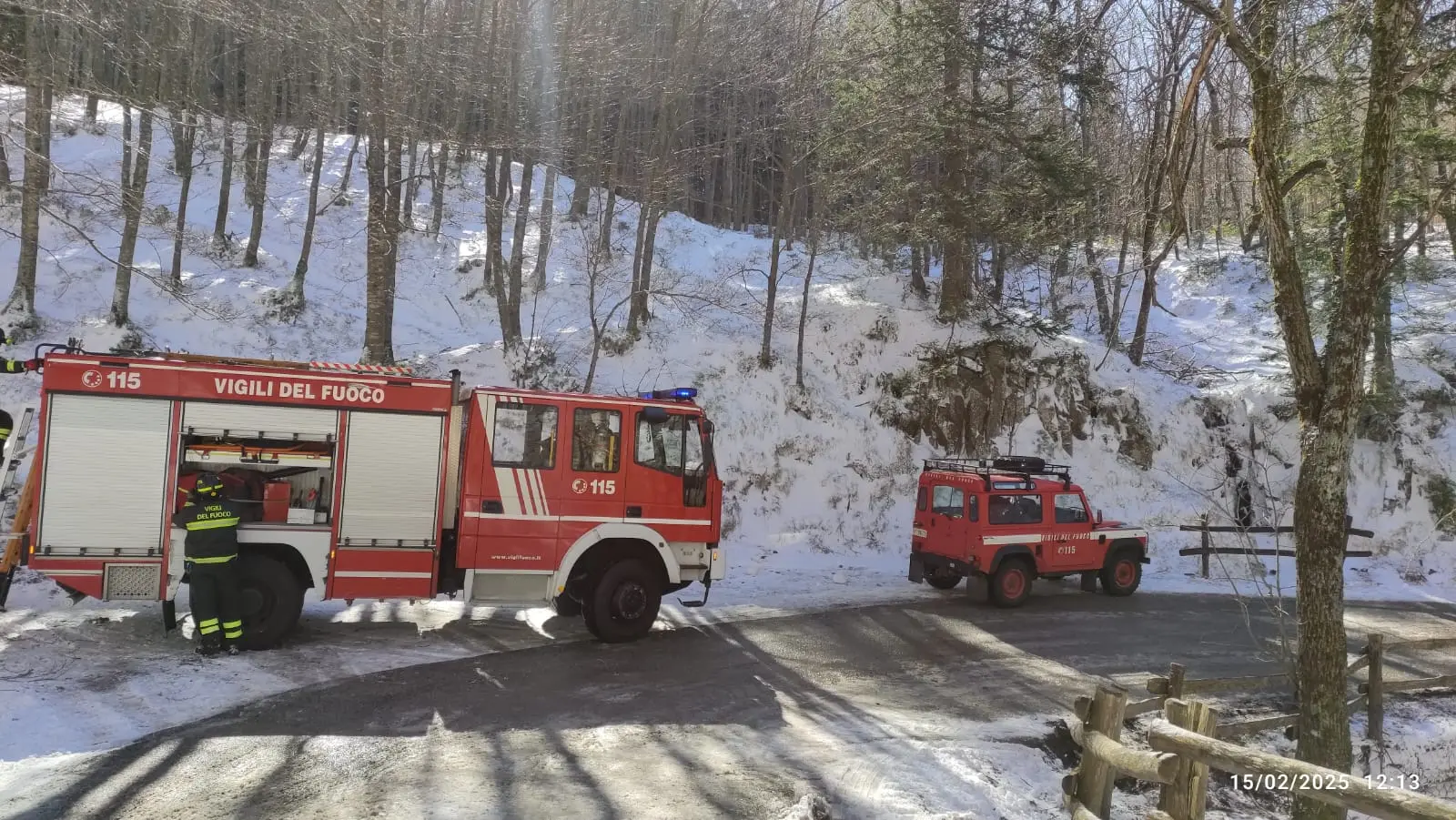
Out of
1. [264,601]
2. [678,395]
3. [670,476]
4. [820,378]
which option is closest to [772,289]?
[820,378]

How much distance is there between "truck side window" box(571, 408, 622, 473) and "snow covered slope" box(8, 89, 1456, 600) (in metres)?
4.91

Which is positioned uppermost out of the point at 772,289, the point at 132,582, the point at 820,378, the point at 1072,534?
the point at 772,289

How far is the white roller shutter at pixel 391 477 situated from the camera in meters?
Answer: 8.67

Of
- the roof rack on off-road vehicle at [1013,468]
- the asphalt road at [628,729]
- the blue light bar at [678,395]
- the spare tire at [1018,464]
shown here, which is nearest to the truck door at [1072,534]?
the roof rack on off-road vehicle at [1013,468]

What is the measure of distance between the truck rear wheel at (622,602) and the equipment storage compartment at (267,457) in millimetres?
2877

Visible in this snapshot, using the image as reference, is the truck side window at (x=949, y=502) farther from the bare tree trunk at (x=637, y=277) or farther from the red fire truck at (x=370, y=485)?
the bare tree trunk at (x=637, y=277)

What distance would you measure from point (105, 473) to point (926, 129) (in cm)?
1636

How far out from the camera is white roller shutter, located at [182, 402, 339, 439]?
27.1 ft

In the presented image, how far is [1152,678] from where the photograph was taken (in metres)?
6.91

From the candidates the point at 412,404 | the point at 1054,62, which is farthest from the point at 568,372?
the point at 1054,62

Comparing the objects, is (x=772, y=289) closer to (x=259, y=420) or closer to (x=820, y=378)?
(x=820, y=378)

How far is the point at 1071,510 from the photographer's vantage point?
44.3ft

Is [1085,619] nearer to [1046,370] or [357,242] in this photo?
[1046,370]

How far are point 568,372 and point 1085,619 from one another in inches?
461
